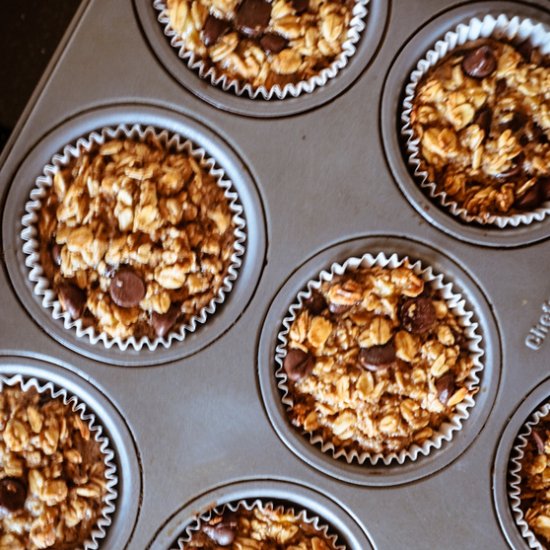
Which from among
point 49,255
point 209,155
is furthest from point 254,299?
point 49,255

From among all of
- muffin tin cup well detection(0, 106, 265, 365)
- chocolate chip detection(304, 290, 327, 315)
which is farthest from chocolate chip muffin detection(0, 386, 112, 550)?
chocolate chip detection(304, 290, 327, 315)

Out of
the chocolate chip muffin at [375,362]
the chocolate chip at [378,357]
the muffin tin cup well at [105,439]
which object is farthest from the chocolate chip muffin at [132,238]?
the chocolate chip at [378,357]

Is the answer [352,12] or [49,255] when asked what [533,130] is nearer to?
→ [352,12]

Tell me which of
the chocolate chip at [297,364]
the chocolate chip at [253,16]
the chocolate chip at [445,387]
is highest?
the chocolate chip at [253,16]

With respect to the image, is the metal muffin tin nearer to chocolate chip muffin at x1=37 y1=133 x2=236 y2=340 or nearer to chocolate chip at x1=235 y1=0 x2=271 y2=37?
chocolate chip muffin at x1=37 y1=133 x2=236 y2=340

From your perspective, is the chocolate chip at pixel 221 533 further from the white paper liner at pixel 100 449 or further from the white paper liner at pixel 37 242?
the white paper liner at pixel 37 242
